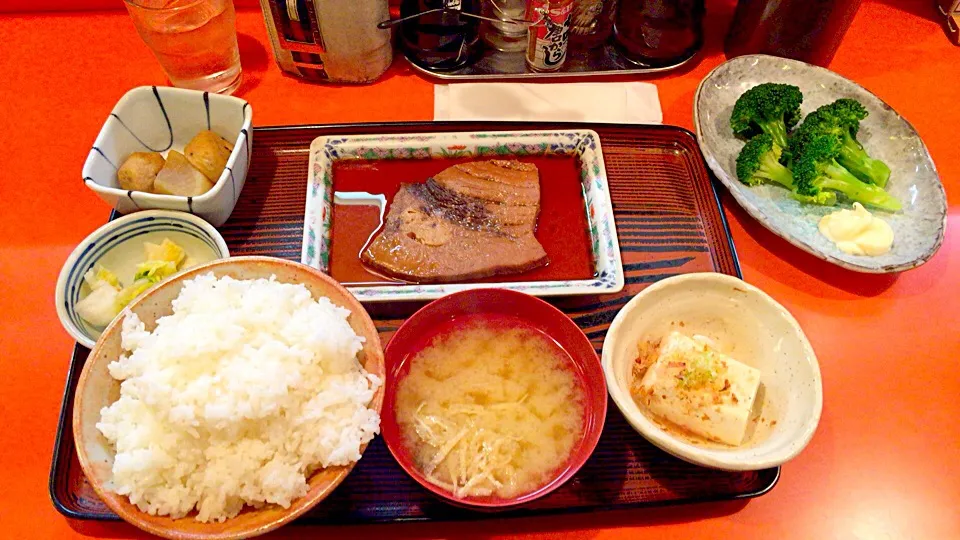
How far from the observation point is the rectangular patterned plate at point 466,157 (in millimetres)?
1800

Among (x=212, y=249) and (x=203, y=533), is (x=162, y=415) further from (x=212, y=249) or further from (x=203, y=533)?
(x=212, y=249)

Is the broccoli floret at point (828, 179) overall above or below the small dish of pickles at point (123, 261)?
above

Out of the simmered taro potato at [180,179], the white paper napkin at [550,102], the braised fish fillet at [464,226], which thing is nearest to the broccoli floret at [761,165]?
the white paper napkin at [550,102]

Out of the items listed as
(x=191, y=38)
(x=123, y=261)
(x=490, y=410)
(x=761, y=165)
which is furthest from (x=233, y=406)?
(x=761, y=165)

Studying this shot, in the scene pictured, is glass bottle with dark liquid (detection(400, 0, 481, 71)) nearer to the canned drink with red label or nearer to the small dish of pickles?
the canned drink with red label

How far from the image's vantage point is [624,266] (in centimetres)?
196

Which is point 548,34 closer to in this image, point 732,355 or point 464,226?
point 464,226

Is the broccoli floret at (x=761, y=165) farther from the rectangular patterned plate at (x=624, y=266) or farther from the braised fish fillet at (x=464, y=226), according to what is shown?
the braised fish fillet at (x=464, y=226)

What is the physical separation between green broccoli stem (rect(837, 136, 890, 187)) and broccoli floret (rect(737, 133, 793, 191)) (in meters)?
0.21

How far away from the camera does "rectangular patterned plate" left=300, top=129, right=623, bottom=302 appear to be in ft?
5.90

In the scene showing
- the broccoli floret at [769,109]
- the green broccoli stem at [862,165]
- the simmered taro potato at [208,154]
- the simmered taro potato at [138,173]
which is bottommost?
the simmered taro potato at [138,173]

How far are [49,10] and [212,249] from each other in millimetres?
1764

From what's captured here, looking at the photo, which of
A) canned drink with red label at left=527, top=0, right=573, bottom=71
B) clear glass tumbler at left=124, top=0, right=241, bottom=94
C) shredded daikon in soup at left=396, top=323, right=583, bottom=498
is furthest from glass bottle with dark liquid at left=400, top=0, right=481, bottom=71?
shredded daikon in soup at left=396, top=323, right=583, bottom=498

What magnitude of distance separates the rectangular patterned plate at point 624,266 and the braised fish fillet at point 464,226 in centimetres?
16
